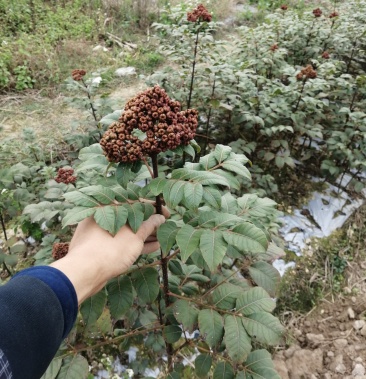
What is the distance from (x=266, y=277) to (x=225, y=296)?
24 cm

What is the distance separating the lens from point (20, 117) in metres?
5.11

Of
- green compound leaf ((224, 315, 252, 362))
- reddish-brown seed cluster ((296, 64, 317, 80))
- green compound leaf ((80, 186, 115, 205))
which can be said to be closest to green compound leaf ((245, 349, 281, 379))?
green compound leaf ((224, 315, 252, 362))

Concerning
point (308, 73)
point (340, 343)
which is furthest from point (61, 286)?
point (308, 73)

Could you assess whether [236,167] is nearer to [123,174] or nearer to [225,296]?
[123,174]

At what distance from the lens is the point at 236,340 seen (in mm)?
1516

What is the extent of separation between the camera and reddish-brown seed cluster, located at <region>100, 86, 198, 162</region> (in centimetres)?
130

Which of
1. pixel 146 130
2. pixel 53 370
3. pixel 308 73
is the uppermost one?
pixel 146 130

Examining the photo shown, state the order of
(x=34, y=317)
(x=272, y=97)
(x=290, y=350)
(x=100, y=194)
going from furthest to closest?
(x=272, y=97) < (x=290, y=350) < (x=100, y=194) < (x=34, y=317)

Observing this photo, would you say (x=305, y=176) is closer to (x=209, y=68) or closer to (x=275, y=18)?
(x=209, y=68)

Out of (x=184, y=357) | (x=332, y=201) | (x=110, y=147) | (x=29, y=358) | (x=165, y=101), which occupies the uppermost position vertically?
(x=165, y=101)

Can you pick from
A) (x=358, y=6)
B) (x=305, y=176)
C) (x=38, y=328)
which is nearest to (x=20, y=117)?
(x=305, y=176)

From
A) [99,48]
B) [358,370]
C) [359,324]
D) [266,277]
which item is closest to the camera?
[266,277]

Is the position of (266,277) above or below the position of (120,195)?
below

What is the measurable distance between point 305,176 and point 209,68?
1.78 metres
